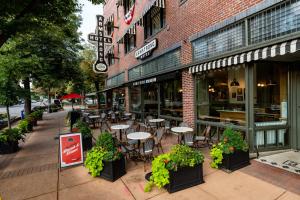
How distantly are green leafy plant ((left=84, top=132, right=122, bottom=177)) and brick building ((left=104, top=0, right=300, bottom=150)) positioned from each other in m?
4.04

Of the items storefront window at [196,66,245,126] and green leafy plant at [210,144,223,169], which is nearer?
green leafy plant at [210,144,223,169]

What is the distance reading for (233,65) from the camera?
6.22m

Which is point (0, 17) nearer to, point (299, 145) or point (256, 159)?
point (256, 159)

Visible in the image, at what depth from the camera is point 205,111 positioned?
791 centimetres

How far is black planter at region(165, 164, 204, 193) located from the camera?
398cm

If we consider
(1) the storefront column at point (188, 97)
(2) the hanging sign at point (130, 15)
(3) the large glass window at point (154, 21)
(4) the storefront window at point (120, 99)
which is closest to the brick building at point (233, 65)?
(1) the storefront column at point (188, 97)

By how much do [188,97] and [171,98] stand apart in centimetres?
190

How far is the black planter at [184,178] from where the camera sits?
398cm

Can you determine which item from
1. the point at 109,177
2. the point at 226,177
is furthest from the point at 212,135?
the point at 109,177

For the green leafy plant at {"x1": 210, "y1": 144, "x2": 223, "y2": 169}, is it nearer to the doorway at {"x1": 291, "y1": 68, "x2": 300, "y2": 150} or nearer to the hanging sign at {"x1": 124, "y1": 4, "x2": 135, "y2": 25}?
the doorway at {"x1": 291, "y1": 68, "x2": 300, "y2": 150}

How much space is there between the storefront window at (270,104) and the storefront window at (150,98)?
6532 millimetres

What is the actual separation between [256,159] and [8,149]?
9.00 metres

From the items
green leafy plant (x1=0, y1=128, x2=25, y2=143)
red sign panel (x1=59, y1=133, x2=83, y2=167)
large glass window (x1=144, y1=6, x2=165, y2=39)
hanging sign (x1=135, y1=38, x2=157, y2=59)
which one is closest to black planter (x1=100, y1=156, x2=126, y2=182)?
red sign panel (x1=59, y1=133, x2=83, y2=167)

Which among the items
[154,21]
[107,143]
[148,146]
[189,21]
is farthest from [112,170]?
[154,21]
